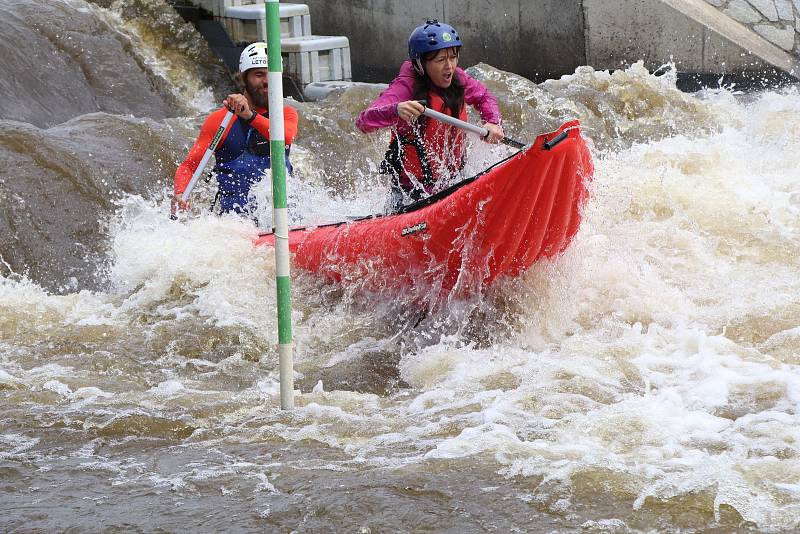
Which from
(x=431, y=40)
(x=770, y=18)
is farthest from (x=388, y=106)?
(x=770, y=18)

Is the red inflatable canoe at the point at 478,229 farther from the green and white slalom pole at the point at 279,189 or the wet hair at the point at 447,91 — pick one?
the green and white slalom pole at the point at 279,189

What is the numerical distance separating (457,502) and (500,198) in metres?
1.90

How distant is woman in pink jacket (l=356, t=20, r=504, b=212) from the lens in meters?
5.49

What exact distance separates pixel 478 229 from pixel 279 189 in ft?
4.31

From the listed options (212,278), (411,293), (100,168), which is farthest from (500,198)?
(100,168)

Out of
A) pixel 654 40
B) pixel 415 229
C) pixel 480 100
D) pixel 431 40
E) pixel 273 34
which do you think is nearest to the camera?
pixel 273 34

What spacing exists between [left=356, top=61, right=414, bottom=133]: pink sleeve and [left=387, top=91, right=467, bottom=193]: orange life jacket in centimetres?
12

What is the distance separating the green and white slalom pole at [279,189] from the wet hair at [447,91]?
6.09ft

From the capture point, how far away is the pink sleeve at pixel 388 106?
5.42 metres

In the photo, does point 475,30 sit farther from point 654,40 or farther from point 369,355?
point 369,355

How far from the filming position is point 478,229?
4852mm

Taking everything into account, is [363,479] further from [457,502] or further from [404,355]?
[404,355]

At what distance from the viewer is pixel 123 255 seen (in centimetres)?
661

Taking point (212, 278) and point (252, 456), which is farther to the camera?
point (212, 278)
